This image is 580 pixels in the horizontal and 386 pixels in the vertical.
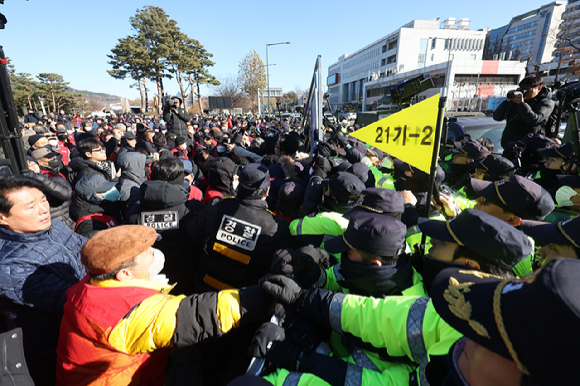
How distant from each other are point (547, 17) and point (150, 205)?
11094cm

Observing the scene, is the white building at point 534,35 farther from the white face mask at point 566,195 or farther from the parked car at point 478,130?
the white face mask at point 566,195

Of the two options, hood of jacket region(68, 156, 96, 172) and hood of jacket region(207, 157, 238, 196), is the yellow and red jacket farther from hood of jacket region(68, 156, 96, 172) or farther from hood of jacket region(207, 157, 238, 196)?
hood of jacket region(68, 156, 96, 172)

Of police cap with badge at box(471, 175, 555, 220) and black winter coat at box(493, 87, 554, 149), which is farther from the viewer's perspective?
black winter coat at box(493, 87, 554, 149)

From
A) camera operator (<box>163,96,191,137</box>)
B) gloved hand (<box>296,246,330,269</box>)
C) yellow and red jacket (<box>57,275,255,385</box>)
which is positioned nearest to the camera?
yellow and red jacket (<box>57,275,255,385</box>)

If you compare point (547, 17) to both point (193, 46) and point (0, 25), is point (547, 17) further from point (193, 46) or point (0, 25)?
point (0, 25)

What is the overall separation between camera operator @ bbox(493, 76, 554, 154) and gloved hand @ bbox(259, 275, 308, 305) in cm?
569

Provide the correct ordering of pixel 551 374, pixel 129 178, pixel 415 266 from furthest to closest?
pixel 129 178 → pixel 415 266 → pixel 551 374

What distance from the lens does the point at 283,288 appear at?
1.56 meters

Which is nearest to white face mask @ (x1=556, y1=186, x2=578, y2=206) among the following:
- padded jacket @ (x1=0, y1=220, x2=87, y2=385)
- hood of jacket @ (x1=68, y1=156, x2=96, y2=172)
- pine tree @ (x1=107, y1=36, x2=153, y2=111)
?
padded jacket @ (x1=0, y1=220, x2=87, y2=385)

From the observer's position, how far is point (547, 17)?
73125 millimetres

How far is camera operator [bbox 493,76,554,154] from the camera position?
4883mm

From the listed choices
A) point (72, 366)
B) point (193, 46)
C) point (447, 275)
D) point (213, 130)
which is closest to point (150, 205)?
point (72, 366)

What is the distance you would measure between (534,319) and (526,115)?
5937mm

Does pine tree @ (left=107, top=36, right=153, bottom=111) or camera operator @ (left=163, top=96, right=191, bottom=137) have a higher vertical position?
pine tree @ (left=107, top=36, right=153, bottom=111)
